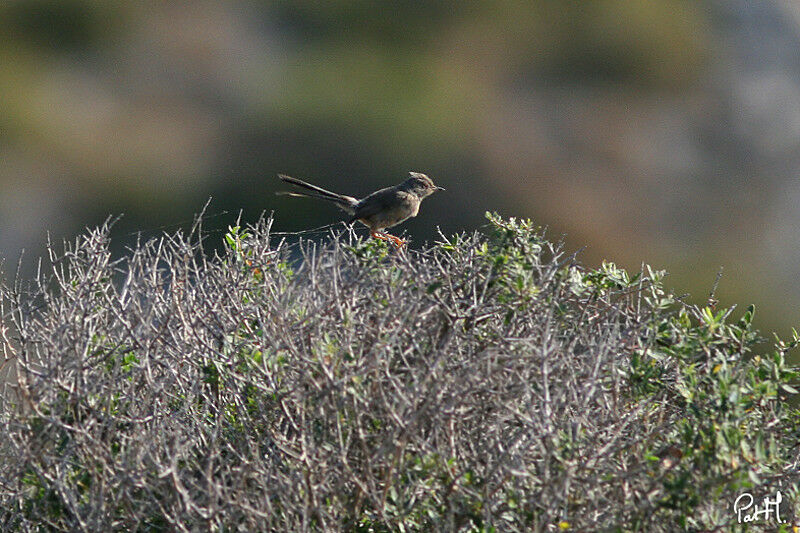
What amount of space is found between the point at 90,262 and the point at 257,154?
54.9ft

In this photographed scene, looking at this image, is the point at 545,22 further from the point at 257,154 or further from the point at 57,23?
the point at 57,23

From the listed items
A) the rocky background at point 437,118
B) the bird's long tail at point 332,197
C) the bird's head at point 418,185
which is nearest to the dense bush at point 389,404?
the bird's long tail at point 332,197

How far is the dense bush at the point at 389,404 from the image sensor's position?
3.86 meters

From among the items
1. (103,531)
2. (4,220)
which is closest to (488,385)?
(103,531)

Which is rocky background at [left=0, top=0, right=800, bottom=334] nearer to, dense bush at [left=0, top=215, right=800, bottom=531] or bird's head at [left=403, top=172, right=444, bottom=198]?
bird's head at [left=403, top=172, right=444, bottom=198]

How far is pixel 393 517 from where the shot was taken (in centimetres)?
394

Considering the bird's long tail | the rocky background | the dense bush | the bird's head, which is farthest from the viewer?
the rocky background

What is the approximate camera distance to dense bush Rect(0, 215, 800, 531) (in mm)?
3861

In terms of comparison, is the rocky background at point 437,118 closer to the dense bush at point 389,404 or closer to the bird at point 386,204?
the bird at point 386,204
